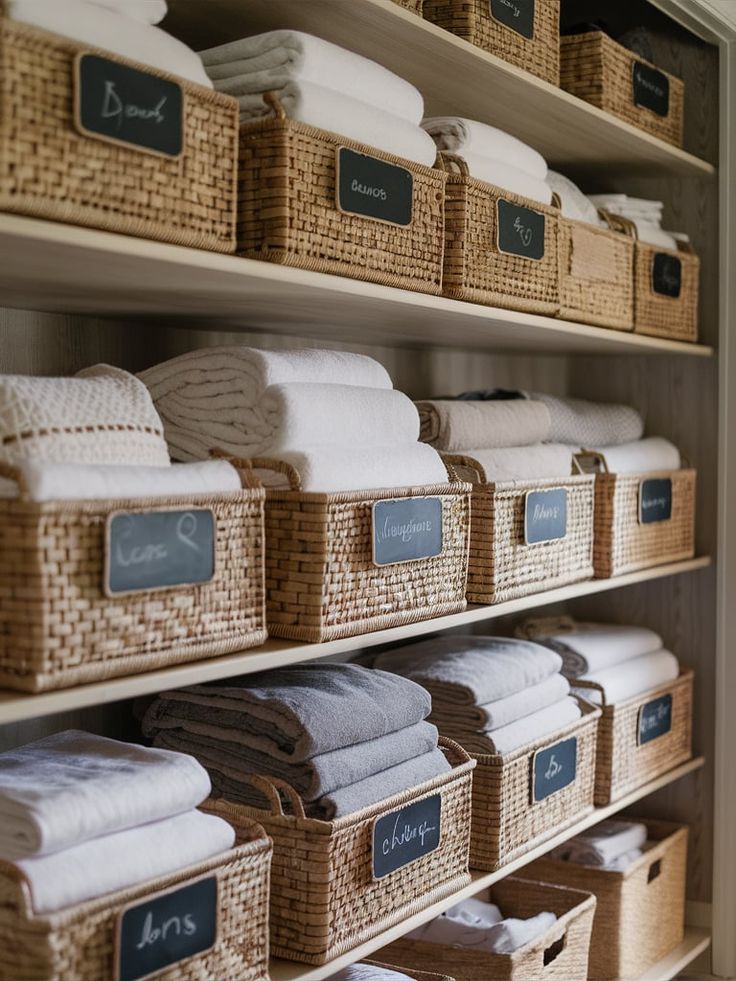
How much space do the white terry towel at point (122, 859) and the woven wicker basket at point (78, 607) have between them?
0.17m

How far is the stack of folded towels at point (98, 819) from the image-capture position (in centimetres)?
109

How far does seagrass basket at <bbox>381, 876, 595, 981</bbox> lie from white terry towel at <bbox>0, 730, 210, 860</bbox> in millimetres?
771

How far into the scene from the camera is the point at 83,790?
1.15m

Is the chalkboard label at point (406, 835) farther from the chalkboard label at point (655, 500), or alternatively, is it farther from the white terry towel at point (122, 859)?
the chalkboard label at point (655, 500)

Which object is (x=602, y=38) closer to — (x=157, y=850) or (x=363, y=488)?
(x=363, y=488)

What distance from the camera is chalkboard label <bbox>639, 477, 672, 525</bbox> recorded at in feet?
7.38

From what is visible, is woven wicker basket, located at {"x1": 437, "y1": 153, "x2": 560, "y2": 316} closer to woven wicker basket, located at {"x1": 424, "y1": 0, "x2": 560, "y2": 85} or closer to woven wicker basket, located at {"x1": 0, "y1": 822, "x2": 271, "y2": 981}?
woven wicker basket, located at {"x1": 424, "y1": 0, "x2": 560, "y2": 85}

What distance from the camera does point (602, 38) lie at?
2076mm

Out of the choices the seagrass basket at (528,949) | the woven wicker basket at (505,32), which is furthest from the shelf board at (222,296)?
the seagrass basket at (528,949)

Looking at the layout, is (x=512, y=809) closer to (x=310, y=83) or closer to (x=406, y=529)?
(x=406, y=529)

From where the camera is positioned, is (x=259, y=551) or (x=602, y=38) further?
(x=602, y=38)

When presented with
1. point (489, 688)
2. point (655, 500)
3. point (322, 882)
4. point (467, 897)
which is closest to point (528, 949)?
point (467, 897)

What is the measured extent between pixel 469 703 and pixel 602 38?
1.20 metres

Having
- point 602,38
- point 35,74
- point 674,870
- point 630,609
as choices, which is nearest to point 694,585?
point 630,609
